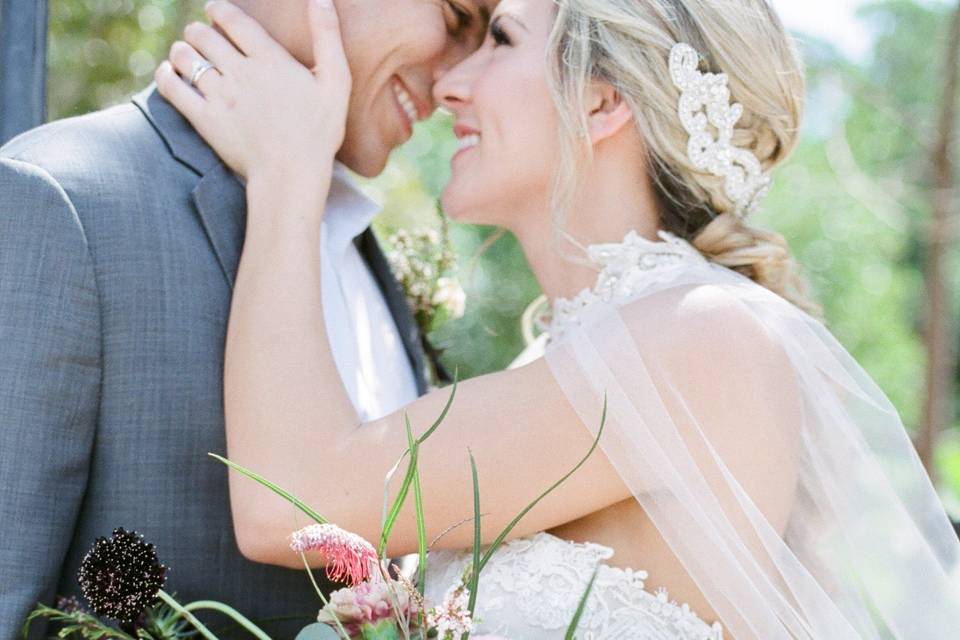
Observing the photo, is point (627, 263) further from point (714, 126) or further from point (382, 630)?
point (382, 630)

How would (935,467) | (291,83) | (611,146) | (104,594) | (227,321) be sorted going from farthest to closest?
(935,467), (611,146), (291,83), (227,321), (104,594)

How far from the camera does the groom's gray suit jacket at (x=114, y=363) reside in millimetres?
2047

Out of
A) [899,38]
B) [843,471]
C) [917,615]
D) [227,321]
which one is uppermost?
[227,321]

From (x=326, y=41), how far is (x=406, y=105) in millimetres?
418

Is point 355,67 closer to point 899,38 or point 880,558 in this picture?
A: point 880,558

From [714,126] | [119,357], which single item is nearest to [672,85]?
[714,126]

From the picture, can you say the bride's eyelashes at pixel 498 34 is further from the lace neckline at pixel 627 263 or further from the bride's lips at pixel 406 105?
the lace neckline at pixel 627 263

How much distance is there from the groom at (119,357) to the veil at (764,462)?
0.60 metres

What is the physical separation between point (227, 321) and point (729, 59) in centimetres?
125

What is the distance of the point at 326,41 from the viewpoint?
8.56 feet

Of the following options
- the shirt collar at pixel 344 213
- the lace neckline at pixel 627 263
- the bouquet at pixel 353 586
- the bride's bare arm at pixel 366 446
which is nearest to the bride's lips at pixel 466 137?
the shirt collar at pixel 344 213

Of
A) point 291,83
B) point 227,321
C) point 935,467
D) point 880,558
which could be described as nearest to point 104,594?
point 227,321

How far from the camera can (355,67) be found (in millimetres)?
2812

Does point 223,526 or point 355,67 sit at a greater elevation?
point 355,67
